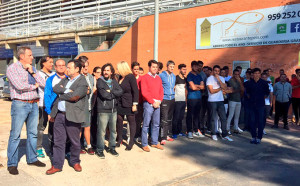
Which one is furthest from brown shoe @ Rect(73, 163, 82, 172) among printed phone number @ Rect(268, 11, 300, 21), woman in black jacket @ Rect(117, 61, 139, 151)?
printed phone number @ Rect(268, 11, 300, 21)

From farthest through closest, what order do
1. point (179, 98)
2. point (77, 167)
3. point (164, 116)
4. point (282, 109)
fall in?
point (282, 109), point (179, 98), point (164, 116), point (77, 167)

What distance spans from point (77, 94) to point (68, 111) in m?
0.31

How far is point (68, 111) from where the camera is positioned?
423 cm

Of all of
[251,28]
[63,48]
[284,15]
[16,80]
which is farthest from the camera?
[63,48]

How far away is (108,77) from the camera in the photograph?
5.21m

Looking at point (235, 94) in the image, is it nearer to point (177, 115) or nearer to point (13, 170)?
point (177, 115)

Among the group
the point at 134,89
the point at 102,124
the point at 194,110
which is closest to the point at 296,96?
the point at 194,110

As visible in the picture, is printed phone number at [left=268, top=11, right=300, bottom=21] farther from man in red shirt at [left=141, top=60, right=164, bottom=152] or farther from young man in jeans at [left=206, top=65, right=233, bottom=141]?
man in red shirt at [left=141, top=60, right=164, bottom=152]

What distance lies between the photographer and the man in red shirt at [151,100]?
18.8 feet

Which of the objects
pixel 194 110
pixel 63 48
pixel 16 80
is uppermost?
pixel 63 48

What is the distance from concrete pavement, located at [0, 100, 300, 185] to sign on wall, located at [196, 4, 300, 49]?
18.3ft

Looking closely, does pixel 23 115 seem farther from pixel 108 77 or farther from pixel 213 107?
pixel 213 107

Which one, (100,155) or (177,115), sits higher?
(177,115)

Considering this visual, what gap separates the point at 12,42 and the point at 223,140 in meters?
34.9
